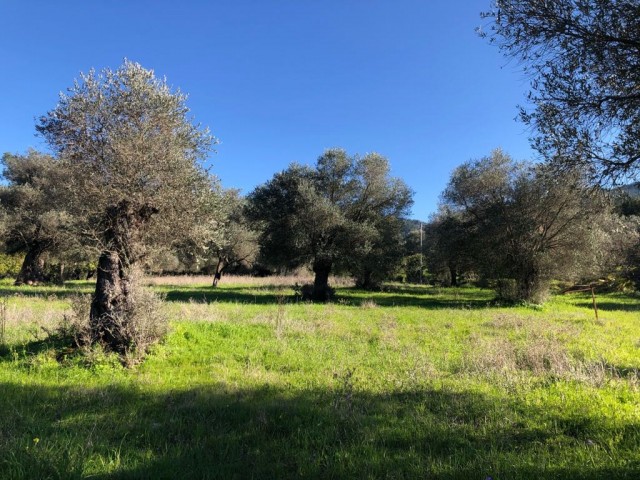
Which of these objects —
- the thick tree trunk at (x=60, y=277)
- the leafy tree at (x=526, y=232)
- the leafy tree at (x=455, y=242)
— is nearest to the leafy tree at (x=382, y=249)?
the leafy tree at (x=455, y=242)

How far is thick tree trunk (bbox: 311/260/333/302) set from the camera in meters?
25.6

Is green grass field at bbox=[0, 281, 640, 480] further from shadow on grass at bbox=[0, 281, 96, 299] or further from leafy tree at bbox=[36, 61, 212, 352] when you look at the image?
shadow on grass at bbox=[0, 281, 96, 299]

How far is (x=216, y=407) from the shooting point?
586 centimetres

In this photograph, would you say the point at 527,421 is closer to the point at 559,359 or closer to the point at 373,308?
the point at 559,359

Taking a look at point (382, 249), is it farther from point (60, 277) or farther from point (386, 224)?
point (60, 277)

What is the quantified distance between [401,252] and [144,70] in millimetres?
20571

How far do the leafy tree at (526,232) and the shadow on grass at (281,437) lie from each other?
63.1 feet

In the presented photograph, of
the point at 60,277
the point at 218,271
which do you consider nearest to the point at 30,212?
the point at 60,277

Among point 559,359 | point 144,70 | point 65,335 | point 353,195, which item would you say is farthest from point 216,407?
point 353,195

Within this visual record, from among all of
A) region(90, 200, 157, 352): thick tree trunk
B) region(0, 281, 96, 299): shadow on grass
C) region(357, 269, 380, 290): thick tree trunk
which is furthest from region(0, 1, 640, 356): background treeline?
region(357, 269, 380, 290): thick tree trunk

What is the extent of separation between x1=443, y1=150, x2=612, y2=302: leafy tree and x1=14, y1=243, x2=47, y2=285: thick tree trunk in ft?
104

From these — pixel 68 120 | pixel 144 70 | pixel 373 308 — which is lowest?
pixel 373 308

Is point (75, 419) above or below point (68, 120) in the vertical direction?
below

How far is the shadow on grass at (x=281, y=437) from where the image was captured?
394 centimetres
